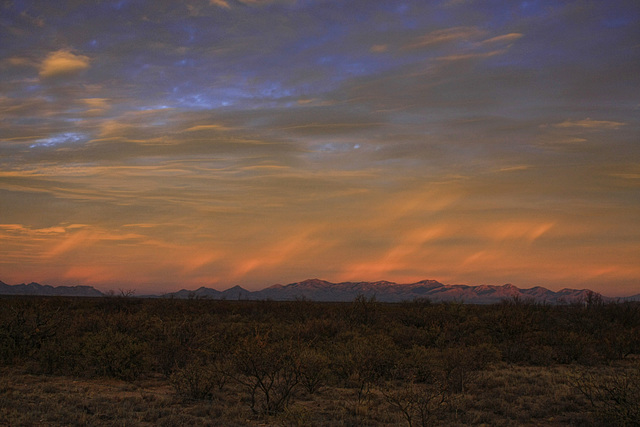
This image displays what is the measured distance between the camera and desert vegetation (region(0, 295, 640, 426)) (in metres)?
11.0

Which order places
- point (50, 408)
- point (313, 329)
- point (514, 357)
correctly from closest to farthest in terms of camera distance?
point (50, 408)
point (514, 357)
point (313, 329)

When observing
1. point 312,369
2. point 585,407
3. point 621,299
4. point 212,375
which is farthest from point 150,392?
point 621,299

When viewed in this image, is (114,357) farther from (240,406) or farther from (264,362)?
(264,362)

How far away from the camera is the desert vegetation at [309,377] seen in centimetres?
1103

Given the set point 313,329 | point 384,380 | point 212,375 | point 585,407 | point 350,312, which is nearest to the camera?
point 585,407

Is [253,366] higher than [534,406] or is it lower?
higher

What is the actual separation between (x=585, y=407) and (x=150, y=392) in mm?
11566

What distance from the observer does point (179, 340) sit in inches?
671

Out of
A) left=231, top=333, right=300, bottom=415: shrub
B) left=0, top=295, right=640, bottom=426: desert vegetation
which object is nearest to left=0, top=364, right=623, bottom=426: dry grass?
left=0, top=295, right=640, bottom=426: desert vegetation

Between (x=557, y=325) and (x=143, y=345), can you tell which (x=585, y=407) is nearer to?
(x=143, y=345)

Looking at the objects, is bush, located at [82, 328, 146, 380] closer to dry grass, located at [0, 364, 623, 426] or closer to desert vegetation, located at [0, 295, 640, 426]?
desert vegetation, located at [0, 295, 640, 426]

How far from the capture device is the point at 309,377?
14.2 metres

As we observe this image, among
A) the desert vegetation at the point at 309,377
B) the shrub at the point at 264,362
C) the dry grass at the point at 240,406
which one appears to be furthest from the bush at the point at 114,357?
the shrub at the point at 264,362

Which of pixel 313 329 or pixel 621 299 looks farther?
pixel 621 299
